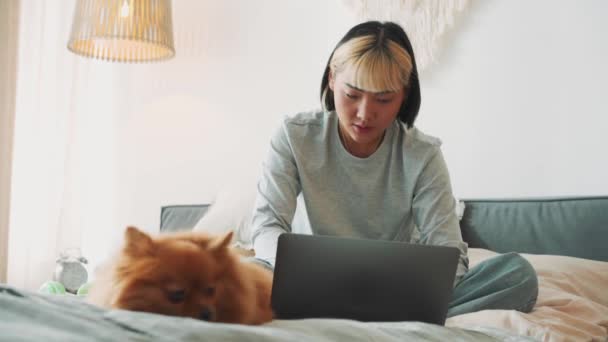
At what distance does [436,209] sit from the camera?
1565 millimetres

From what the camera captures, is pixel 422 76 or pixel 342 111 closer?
pixel 342 111

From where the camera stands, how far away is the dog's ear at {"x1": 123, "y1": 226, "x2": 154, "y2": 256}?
833mm

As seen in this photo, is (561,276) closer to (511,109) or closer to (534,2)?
(511,109)

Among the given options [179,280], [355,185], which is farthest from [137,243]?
[355,185]

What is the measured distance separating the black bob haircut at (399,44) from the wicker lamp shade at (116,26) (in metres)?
1.37

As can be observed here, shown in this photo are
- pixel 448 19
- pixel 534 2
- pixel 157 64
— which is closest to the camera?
pixel 534 2

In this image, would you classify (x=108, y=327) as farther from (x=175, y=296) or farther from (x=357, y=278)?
(x=357, y=278)

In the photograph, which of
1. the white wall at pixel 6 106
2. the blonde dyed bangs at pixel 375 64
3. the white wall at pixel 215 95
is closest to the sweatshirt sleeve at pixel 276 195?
the blonde dyed bangs at pixel 375 64

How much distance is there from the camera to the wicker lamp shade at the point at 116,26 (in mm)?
2783

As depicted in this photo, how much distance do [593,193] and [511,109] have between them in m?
0.39

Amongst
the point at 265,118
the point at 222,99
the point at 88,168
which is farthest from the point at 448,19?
the point at 88,168

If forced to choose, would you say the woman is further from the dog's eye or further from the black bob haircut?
the dog's eye

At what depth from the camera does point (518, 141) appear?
223cm

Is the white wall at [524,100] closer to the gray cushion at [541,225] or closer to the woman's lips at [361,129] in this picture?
the gray cushion at [541,225]
